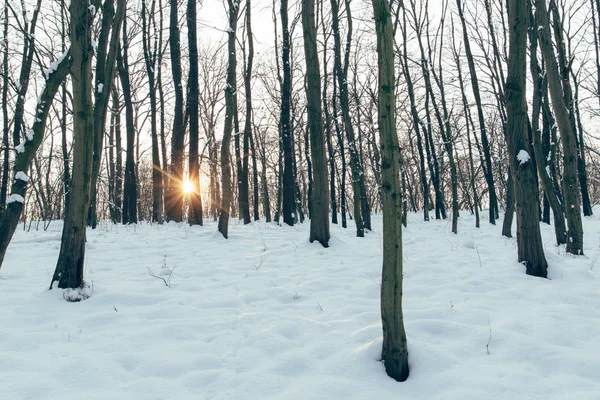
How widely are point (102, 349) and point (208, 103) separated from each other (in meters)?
22.1

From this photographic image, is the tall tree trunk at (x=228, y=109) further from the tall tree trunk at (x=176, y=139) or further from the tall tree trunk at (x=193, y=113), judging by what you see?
the tall tree trunk at (x=176, y=139)

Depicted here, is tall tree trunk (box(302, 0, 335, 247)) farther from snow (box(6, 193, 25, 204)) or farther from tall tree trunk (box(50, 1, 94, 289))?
snow (box(6, 193, 25, 204))

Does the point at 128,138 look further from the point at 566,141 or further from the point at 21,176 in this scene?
the point at 566,141

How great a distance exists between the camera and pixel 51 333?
3.17 metres

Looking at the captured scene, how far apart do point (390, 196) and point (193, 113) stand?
9991 mm

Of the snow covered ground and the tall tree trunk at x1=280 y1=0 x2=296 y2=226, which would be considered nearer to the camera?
the snow covered ground

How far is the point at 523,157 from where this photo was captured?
15.9 ft

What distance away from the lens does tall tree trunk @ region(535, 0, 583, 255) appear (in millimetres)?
5963

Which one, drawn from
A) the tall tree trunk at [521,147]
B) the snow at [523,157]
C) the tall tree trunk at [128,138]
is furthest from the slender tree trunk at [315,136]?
the tall tree trunk at [128,138]

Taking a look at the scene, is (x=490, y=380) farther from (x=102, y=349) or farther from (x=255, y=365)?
(x=102, y=349)

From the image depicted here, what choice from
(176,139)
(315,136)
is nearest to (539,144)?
(315,136)

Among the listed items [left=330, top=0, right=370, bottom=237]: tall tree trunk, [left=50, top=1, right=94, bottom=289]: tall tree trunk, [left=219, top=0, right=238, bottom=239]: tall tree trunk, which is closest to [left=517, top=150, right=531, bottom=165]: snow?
[left=330, top=0, right=370, bottom=237]: tall tree trunk

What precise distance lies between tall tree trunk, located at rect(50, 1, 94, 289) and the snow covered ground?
34 cm

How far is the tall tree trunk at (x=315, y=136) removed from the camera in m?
7.55
